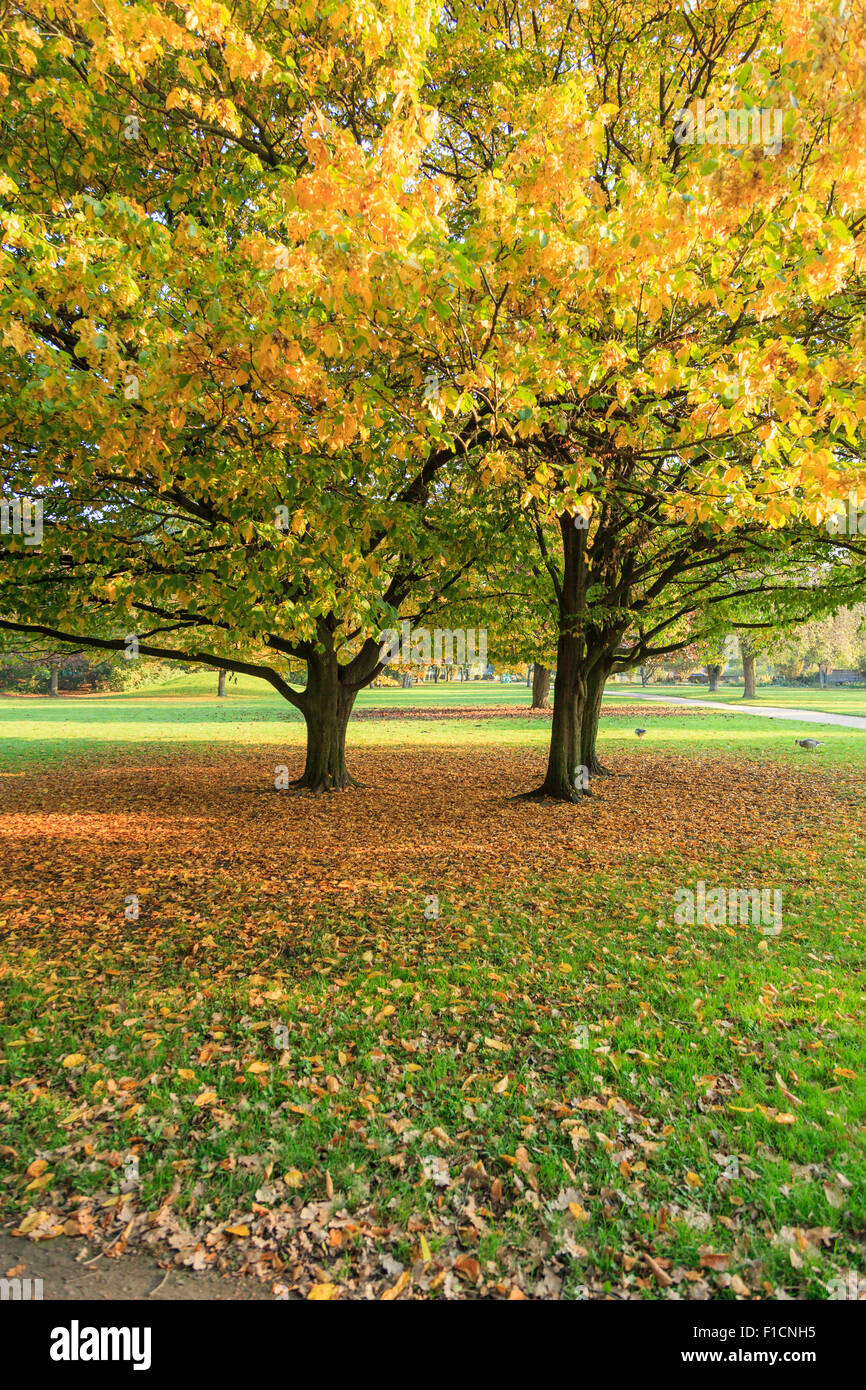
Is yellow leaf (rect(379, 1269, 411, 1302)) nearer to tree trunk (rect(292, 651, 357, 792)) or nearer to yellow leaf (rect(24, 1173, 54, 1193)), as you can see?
yellow leaf (rect(24, 1173, 54, 1193))

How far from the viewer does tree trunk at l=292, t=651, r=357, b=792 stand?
47.3 feet

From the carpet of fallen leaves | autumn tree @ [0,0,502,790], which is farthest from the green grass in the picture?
autumn tree @ [0,0,502,790]

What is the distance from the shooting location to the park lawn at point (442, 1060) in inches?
124

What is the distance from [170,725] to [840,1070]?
33742 millimetres

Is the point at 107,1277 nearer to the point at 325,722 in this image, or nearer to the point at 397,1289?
the point at 397,1289

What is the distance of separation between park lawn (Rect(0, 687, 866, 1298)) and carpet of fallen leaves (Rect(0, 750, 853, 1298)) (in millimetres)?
21

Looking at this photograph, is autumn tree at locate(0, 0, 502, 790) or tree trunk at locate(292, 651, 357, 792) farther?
tree trunk at locate(292, 651, 357, 792)

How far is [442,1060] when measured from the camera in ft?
15.1

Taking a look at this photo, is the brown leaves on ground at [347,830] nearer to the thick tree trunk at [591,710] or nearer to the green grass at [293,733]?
the thick tree trunk at [591,710]

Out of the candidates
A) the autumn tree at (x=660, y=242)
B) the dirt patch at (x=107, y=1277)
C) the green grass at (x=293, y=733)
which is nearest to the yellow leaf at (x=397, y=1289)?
the dirt patch at (x=107, y=1277)

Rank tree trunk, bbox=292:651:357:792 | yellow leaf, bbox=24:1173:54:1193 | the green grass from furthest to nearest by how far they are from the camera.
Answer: the green grass, tree trunk, bbox=292:651:357:792, yellow leaf, bbox=24:1173:54:1193

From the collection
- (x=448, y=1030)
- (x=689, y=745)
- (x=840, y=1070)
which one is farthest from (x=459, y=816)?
(x=689, y=745)

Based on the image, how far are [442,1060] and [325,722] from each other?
10.5m
